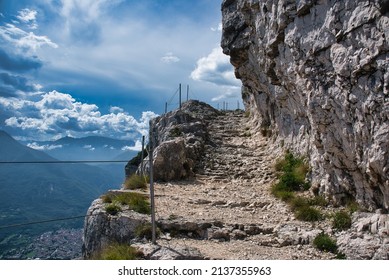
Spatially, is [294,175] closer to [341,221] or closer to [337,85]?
[341,221]

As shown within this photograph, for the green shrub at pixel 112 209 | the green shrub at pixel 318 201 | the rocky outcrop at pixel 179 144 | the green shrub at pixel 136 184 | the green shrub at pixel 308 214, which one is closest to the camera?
the green shrub at pixel 308 214

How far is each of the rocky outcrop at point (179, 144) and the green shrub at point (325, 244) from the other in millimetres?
12790

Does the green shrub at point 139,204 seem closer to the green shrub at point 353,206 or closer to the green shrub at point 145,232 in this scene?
the green shrub at point 145,232

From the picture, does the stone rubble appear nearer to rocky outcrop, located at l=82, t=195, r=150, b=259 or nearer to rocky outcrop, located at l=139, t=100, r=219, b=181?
rocky outcrop, located at l=82, t=195, r=150, b=259

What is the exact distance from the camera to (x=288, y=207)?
18.2 meters

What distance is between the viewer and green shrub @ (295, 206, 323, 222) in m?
16.1

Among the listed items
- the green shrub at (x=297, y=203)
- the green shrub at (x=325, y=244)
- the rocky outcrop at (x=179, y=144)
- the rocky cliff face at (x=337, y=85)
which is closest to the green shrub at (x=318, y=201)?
the green shrub at (x=297, y=203)

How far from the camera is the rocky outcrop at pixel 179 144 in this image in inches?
976

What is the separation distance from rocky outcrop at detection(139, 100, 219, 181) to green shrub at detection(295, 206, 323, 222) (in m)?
10.4

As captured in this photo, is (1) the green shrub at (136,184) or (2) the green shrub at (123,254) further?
(1) the green shrub at (136,184)

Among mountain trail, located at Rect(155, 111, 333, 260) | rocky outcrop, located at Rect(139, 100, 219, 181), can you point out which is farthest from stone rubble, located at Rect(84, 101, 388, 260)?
rocky outcrop, located at Rect(139, 100, 219, 181)

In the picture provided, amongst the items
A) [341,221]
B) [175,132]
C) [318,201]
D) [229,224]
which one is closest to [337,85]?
[341,221]

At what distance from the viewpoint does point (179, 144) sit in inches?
1029

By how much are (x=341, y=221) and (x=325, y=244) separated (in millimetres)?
1702
